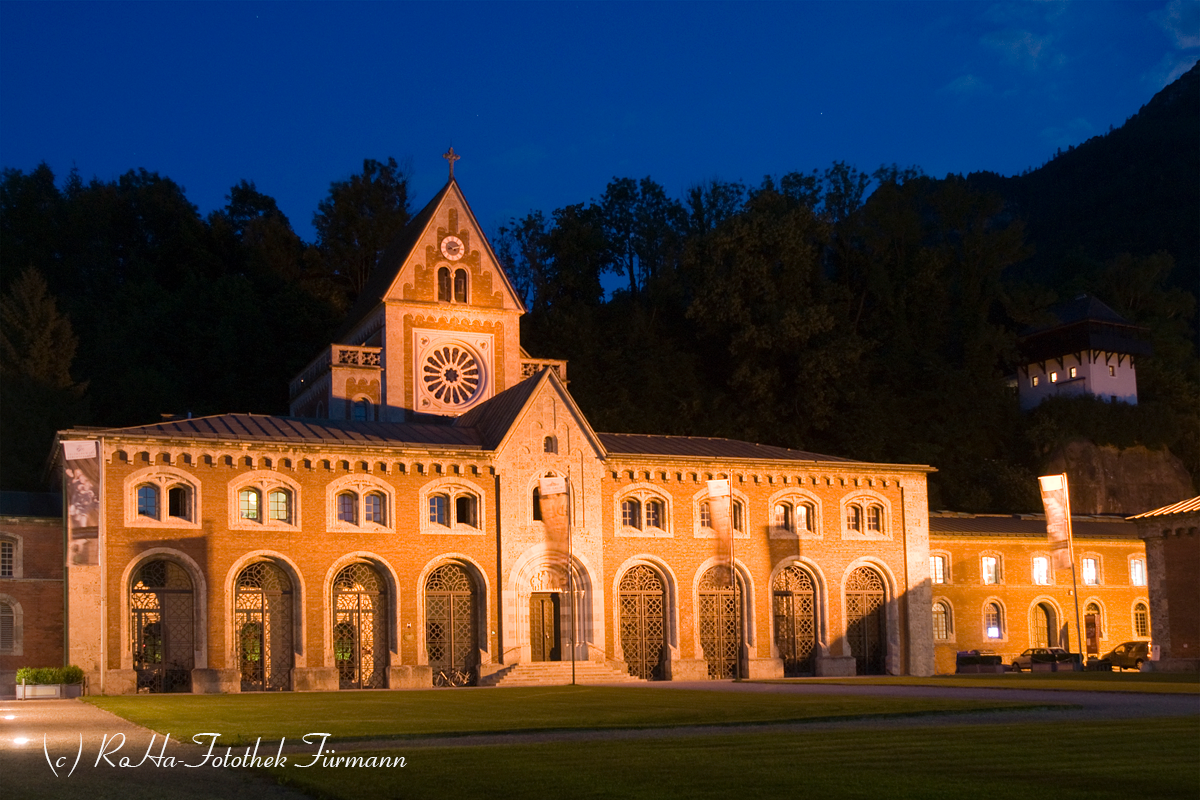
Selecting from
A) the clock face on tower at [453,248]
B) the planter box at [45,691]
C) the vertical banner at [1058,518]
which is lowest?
the planter box at [45,691]

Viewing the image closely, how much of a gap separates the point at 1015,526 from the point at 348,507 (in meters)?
35.5

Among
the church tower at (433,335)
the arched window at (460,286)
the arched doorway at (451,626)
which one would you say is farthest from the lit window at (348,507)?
the arched window at (460,286)

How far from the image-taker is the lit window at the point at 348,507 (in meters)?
43.8

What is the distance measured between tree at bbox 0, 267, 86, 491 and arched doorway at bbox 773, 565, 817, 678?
33.8m

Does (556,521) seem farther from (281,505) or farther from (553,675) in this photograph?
(281,505)

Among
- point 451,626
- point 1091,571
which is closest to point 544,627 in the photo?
point 451,626

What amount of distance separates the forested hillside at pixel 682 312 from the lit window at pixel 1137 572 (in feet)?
37.9

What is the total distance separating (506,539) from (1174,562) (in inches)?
936

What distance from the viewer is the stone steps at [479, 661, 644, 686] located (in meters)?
43.6

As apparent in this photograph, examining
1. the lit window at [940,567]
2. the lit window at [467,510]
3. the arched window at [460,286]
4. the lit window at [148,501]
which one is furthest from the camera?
the lit window at [940,567]

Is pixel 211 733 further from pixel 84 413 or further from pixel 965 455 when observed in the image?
pixel 965 455

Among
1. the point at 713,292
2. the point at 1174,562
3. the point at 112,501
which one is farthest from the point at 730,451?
the point at 713,292

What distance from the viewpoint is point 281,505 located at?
141 feet

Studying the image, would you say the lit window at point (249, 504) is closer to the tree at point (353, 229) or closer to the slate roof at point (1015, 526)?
the slate roof at point (1015, 526)
